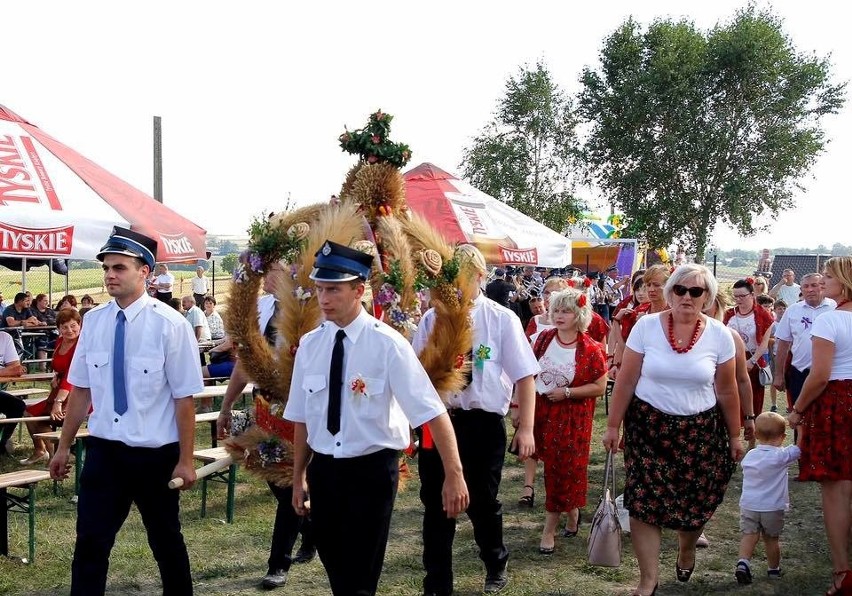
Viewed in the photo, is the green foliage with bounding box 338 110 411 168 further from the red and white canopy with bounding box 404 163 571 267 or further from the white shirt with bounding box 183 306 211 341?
the white shirt with bounding box 183 306 211 341

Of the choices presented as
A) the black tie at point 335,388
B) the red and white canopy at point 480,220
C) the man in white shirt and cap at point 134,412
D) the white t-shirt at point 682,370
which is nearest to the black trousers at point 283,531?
the man in white shirt and cap at point 134,412

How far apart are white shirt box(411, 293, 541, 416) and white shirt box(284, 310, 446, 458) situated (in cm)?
146

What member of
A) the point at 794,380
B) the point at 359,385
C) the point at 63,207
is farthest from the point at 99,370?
the point at 794,380

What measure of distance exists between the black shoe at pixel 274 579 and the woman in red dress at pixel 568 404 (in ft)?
6.39

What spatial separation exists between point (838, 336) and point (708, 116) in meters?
27.1

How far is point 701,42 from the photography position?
98.7ft

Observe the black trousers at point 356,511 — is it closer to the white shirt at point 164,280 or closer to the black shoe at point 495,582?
the black shoe at point 495,582

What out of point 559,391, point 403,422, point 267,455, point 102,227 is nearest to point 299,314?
point 267,455

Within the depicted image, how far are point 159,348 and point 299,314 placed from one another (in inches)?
35.4

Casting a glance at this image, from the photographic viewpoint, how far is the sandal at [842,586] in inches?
192

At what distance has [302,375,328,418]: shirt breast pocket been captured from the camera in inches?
141

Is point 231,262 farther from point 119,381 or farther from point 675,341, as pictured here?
point 675,341

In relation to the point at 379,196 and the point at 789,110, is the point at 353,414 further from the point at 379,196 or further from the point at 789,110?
the point at 789,110

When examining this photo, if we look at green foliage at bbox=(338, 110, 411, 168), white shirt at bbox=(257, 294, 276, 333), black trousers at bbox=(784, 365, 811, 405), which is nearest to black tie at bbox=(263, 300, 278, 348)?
white shirt at bbox=(257, 294, 276, 333)
